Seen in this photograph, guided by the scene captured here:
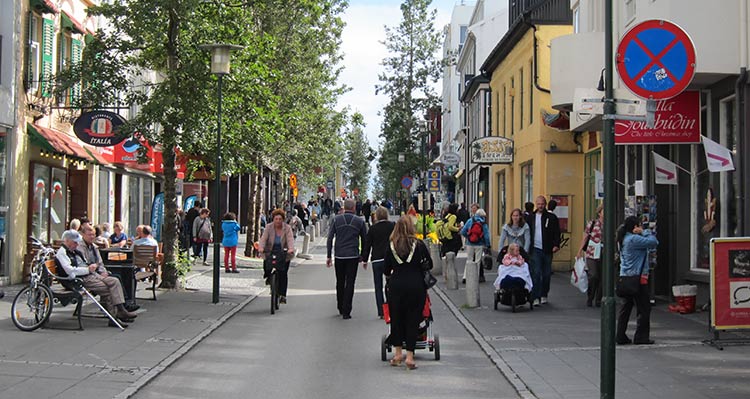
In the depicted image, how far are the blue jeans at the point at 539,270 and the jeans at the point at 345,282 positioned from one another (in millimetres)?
3488

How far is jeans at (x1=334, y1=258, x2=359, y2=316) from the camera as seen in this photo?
584 inches

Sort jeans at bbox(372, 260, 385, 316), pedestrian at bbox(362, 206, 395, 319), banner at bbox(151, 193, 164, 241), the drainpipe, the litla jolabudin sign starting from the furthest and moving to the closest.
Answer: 1. the drainpipe
2. banner at bbox(151, 193, 164, 241)
3. the litla jolabudin sign
4. jeans at bbox(372, 260, 385, 316)
5. pedestrian at bbox(362, 206, 395, 319)

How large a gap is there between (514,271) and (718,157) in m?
4.00

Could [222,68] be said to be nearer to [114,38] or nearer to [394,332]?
[114,38]

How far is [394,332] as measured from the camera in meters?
10.3

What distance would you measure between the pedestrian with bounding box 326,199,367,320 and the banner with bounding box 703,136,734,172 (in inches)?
210

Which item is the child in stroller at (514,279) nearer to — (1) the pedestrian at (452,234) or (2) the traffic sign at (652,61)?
(1) the pedestrian at (452,234)

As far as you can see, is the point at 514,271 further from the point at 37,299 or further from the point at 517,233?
the point at 37,299

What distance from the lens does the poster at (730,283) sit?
1120 cm

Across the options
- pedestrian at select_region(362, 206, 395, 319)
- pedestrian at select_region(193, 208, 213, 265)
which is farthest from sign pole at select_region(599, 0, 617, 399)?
pedestrian at select_region(193, 208, 213, 265)

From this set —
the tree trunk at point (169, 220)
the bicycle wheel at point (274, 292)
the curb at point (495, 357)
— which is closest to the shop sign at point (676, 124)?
the curb at point (495, 357)

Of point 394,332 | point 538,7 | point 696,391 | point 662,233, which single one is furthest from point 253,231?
point 696,391

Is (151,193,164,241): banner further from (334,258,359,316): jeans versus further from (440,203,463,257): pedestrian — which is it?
(334,258,359,316): jeans

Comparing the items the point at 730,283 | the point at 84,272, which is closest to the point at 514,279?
the point at 730,283
